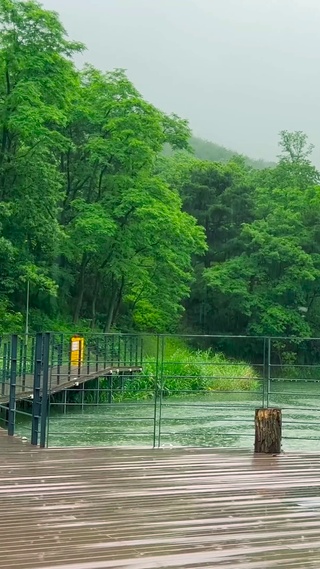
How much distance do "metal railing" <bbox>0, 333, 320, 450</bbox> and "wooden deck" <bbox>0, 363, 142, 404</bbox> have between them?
0.09ft

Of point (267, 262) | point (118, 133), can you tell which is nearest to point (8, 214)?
point (118, 133)

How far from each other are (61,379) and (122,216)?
15.7 metres

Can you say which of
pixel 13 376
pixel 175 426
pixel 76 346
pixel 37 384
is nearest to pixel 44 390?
pixel 37 384

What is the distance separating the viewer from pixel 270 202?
136ft

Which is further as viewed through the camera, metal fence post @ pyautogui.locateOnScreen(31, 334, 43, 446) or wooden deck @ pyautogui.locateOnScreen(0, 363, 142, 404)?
wooden deck @ pyautogui.locateOnScreen(0, 363, 142, 404)

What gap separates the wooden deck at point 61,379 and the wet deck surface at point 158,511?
8.85 feet

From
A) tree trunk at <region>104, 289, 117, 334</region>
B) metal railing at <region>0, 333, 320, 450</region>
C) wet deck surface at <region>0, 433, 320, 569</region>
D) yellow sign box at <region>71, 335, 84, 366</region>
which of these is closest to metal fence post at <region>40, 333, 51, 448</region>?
metal railing at <region>0, 333, 320, 450</region>

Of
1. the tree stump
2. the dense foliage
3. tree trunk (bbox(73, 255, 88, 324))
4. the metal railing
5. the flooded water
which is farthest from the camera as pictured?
tree trunk (bbox(73, 255, 88, 324))

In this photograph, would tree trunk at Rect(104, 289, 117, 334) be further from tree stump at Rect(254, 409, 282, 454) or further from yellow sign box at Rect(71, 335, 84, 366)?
tree stump at Rect(254, 409, 282, 454)

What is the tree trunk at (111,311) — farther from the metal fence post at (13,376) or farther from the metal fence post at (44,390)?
the metal fence post at (44,390)

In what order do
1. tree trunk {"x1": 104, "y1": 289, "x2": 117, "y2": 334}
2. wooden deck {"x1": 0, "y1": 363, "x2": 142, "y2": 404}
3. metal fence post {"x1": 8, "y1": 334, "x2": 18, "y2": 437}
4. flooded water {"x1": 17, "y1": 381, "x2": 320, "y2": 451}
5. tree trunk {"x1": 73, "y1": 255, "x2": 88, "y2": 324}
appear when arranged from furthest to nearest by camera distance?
tree trunk {"x1": 104, "y1": 289, "x2": 117, "y2": 334} < tree trunk {"x1": 73, "y1": 255, "x2": 88, "y2": 324} < flooded water {"x1": 17, "y1": 381, "x2": 320, "y2": 451} < wooden deck {"x1": 0, "y1": 363, "x2": 142, "y2": 404} < metal fence post {"x1": 8, "y1": 334, "x2": 18, "y2": 437}

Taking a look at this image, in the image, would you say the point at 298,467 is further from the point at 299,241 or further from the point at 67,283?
the point at 299,241

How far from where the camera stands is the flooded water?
484 inches

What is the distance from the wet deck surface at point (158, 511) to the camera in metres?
3.58
